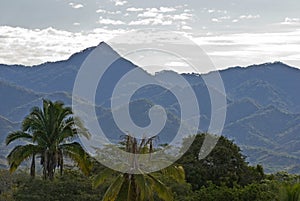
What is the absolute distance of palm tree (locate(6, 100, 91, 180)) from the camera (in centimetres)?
2848

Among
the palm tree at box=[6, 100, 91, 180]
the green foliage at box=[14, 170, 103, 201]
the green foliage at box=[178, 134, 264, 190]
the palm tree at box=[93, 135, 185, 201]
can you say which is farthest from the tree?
the green foliage at box=[178, 134, 264, 190]

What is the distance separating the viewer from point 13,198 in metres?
28.8

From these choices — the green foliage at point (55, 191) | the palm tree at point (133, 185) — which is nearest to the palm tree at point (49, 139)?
the green foliage at point (55, 191)

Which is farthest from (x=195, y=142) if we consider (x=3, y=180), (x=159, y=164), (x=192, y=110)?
(x=159, y=164)

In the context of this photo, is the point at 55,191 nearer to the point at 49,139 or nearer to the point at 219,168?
the point at 49,139

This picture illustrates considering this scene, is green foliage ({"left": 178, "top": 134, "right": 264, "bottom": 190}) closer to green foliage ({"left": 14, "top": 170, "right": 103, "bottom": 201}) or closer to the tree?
green foliage ({"left": 14, "top": 170, "right": 103, "bottom": 201})

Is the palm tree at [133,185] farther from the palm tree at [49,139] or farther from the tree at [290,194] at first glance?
the palm tree at [49,139]

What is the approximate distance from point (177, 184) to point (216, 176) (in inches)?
315

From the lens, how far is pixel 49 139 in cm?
2880

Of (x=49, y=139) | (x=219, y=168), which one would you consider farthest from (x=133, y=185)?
(x=219, y=168)

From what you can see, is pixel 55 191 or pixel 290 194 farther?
pixel 55 191

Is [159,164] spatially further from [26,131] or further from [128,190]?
[26,131]

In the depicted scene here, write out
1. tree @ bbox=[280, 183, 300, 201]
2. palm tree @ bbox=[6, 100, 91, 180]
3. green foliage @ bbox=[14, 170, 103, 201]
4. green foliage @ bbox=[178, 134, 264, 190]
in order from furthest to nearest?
green foliage @ bbox=[178, 134, 264, 190]
palm tree @ bbox=[6, 100, 91, 180]
green foliage @ bbox=[14, 170, 103, 201]
tree @ bbox=[280, 183, 300, 201]

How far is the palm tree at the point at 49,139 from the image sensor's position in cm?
2848
